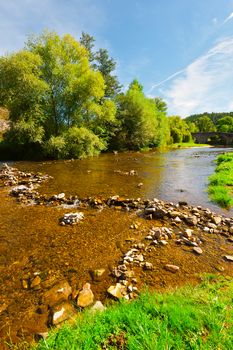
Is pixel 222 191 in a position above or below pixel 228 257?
above

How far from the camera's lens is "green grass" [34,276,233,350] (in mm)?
2570

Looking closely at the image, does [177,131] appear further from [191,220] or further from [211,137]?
[191,220]

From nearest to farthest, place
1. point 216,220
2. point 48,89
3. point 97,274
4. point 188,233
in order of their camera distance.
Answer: point 97,274 < point 188,233 < point 216,220 < point 48,89

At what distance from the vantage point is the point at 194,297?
11.4ft

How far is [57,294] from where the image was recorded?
3900 mm

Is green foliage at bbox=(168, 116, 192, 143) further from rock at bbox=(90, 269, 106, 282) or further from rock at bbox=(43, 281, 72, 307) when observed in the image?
rock at bbox=(43, 281, 72, 307)

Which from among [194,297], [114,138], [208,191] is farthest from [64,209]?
[114,138]

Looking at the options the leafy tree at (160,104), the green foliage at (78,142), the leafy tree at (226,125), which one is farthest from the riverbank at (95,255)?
the leafy tree at (226,125)

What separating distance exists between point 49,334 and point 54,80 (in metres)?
28.4

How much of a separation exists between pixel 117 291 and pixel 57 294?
3.82 ft

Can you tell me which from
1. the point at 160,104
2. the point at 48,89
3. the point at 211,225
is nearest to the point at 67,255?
the point at 211,225

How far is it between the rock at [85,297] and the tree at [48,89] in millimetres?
22810

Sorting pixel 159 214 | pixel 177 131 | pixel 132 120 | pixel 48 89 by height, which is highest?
pixel 48 89

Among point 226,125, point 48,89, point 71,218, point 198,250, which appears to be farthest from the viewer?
point 226,125
